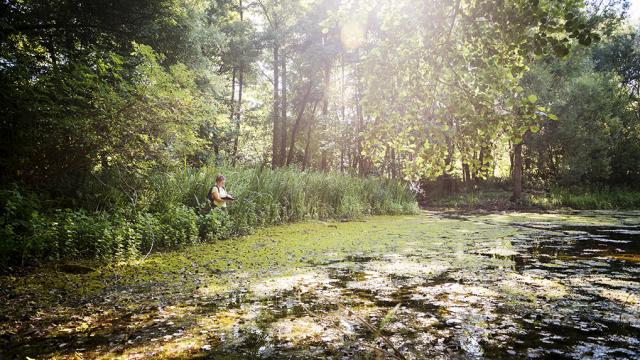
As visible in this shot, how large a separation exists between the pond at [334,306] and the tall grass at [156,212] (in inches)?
21.4

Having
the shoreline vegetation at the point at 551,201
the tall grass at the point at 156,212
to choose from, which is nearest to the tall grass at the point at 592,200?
the shoreline vegetation at the point at 551,201

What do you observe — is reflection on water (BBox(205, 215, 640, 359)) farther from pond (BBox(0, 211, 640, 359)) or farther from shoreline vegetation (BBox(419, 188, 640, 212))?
shoreline vegetation (BBox(419, 188, 640, 212))

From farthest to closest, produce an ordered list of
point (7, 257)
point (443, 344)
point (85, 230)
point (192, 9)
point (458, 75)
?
1. point (192, 9)
2. point (85, 230)
3. point (7, 257)
4. point (458, 75)
5. point (443, 344)

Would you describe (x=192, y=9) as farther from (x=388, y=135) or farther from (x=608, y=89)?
(x=608, y=89)

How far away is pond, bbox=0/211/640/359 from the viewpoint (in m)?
2.38

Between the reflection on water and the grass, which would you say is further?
the grass

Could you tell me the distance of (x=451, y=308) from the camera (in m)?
3.12

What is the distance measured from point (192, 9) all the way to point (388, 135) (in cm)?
1006

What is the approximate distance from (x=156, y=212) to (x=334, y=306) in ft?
14.4

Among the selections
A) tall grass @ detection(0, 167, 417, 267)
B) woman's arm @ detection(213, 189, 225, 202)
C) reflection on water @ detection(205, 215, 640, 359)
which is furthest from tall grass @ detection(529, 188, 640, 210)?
woman's arm @ detection(213, 189, 225, 202)

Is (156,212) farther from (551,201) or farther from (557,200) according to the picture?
(557,200)

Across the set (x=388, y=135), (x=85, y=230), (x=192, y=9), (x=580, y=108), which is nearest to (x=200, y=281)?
(x=85, y=230)

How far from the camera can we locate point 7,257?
4.15 metres

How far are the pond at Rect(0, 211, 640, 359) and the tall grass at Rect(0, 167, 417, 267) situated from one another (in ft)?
1.78
